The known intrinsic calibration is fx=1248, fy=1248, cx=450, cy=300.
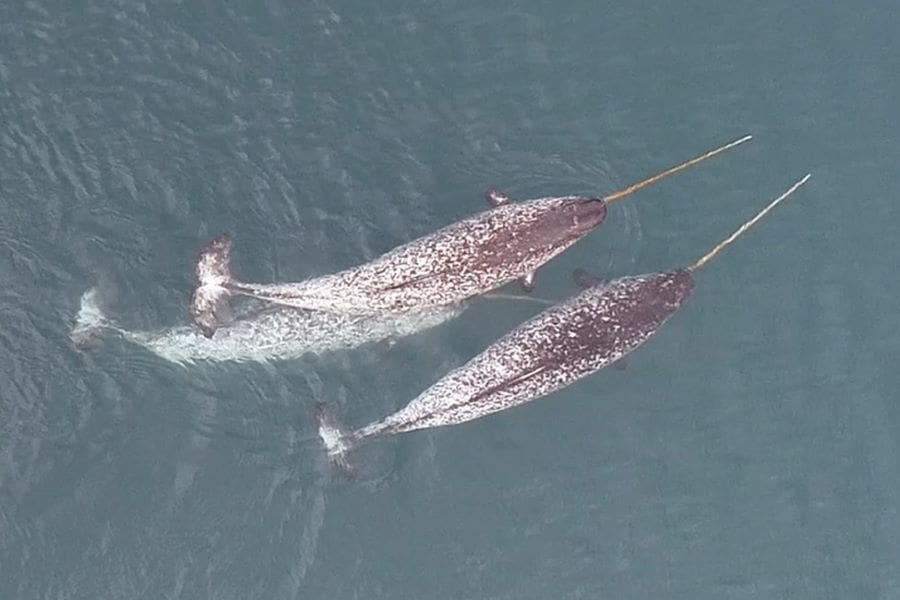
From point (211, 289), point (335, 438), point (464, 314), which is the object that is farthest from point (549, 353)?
point (211, 289)

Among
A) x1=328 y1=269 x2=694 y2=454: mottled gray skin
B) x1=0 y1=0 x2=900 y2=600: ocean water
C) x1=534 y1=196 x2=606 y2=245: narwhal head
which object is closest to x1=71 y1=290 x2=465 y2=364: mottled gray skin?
x1=0 y1=0 x2=900 y2=600: ocean water

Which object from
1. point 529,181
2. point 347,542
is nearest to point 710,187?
point 529,181

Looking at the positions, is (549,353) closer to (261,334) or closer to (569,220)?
(569,220)

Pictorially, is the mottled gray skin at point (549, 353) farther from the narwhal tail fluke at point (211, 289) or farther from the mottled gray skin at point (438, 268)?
the narwhal tail fluke at point (211, 289)

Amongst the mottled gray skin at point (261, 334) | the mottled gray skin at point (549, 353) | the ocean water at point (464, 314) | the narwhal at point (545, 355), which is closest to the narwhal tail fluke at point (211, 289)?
the mottled gray skin at point (261, 334)

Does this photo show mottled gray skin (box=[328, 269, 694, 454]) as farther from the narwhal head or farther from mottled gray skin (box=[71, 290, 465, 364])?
mottled gray skin (box=[71, 290, 465, 364])
